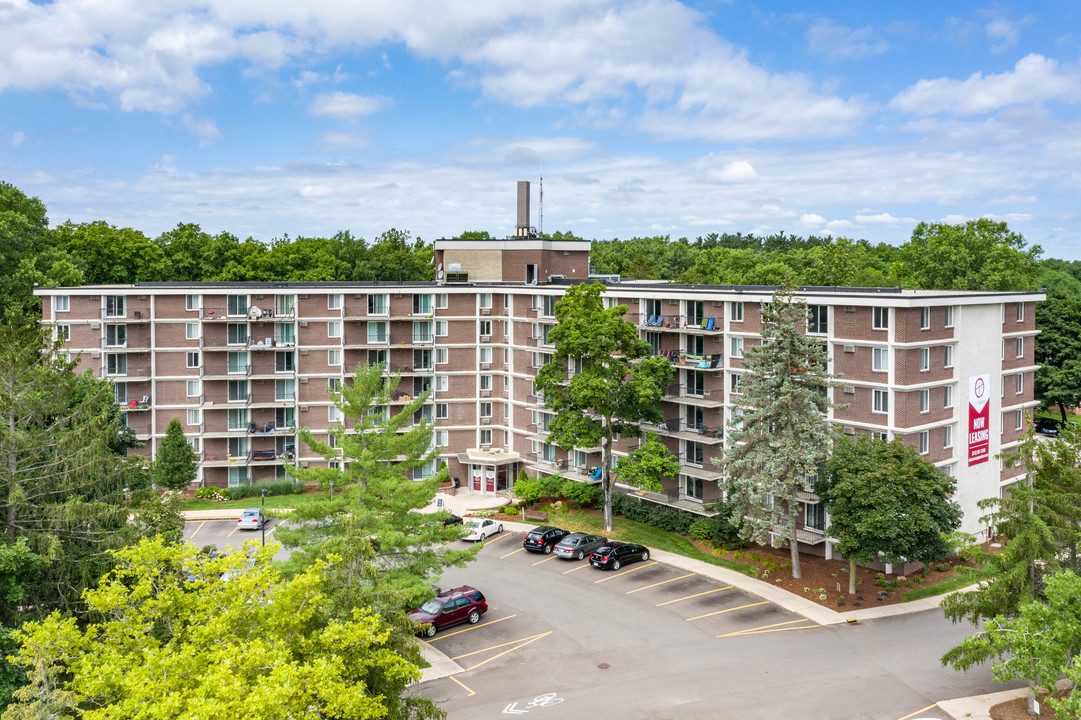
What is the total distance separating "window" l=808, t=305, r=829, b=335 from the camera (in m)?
43.2

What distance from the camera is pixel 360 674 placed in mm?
17422

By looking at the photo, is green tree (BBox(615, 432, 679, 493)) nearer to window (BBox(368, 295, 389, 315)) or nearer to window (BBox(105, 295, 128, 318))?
window (BBox(368, 295, 389, 315))

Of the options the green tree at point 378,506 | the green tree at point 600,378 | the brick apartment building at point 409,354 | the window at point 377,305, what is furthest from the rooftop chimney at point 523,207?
the green tree at point 378,506

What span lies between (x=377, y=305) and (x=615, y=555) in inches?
1076

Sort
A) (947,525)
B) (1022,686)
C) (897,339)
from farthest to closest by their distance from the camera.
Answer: (897,339), (947,525), (1022,686)

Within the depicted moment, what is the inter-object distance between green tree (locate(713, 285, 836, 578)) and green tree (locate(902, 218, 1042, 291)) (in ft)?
145

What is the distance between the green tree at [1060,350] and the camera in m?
69.4

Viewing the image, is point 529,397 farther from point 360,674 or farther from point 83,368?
point 360,674

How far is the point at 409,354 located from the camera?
61.1 metres

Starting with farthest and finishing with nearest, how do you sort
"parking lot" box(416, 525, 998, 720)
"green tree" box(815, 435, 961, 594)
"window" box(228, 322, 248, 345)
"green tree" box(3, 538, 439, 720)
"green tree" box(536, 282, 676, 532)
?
"window" box(228, 322, 248, 345)
"green tree" box(536, 282, 676, 532)
"green tree" box(815, 435, 961, 594)
"parking lot" box(416, 525, 998, 720)
"green tree" box(3, 538, 439, 720)

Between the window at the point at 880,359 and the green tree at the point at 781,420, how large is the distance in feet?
9.19

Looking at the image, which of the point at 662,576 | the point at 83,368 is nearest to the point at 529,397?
the point at 662,576

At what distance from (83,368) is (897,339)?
5363 cm

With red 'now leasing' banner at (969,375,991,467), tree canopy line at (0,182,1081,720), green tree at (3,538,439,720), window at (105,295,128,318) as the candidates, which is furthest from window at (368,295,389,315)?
green tree at (3,538,439,720)
